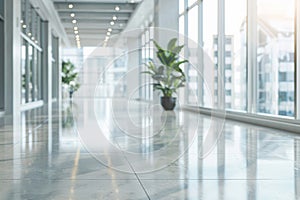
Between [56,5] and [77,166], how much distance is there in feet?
45.6

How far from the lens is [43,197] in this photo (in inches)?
82.5

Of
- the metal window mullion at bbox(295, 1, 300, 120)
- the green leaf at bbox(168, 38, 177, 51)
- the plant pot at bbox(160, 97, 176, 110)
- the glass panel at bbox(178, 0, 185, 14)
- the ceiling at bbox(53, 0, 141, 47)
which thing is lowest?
the plant pot at bbox(160, 97, 176, 110)

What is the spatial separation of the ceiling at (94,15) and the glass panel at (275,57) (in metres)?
6.37

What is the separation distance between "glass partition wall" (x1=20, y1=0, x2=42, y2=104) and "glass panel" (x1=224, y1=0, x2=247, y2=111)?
561cm

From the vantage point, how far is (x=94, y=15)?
59.0ft

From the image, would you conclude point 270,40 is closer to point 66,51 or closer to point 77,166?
point 77,166

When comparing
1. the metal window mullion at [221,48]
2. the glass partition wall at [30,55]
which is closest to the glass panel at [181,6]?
the metal window mullion at [221,48]

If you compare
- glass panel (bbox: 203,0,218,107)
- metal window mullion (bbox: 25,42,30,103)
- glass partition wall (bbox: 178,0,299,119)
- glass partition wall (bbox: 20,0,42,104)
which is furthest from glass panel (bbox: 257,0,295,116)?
metal window mullion (bbox: 25,42,30,103)

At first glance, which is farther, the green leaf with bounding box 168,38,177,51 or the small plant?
the small plant

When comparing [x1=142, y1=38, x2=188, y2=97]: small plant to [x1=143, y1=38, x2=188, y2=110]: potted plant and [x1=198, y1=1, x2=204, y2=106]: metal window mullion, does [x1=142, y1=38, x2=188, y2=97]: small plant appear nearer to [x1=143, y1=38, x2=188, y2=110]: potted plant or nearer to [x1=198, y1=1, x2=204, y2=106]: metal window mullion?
[x1=143, y1=38, x2=188, y2=110]: potted plant

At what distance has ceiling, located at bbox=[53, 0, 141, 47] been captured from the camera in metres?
16.0

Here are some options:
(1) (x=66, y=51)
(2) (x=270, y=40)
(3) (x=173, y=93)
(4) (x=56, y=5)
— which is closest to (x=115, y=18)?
(4) (x=56, y=5)

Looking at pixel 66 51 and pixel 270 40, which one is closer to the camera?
pixel 270 40

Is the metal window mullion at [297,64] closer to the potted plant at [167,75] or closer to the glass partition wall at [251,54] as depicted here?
the glass partition wall at [251,54]
